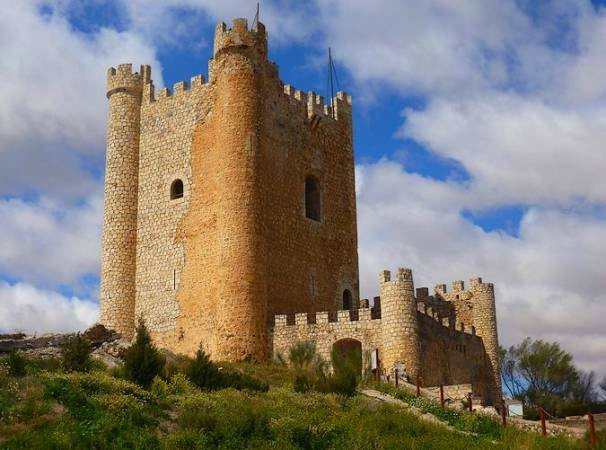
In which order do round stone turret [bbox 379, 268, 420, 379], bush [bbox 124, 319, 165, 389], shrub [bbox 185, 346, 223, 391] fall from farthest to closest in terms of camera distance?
round stone turret [bbox 379, 268, 420, 379] < shrub [bbox 185, 346, 223, 391] < bush [bbox 124, 319, 165, 389]

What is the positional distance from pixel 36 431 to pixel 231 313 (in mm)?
12754

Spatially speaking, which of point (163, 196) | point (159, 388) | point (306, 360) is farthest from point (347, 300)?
point (159, 388)

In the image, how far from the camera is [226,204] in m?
27.8

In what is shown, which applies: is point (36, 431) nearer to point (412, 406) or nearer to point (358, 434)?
point (358, 434)

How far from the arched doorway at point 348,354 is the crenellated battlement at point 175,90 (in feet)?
33.6

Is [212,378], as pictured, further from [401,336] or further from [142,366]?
[401,336]

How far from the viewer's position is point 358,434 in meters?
15.8

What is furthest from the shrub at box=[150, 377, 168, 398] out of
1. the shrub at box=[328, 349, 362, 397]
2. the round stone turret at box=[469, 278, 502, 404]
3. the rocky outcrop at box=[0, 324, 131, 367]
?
the round stone turret at box=[469, 278, 502, 404]

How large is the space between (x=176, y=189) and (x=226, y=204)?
358 cm

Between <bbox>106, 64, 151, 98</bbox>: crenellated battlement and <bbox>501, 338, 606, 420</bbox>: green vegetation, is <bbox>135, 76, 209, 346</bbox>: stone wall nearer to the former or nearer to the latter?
<bbox>106, 64, 151, 98</bbox>: crenellated battlement

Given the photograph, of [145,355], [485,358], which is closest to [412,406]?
[145,355]

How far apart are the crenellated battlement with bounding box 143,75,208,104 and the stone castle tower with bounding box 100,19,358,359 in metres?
0.04

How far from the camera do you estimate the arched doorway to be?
916 inches

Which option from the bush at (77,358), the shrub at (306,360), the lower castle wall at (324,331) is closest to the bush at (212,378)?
the shrub at (306,360)
